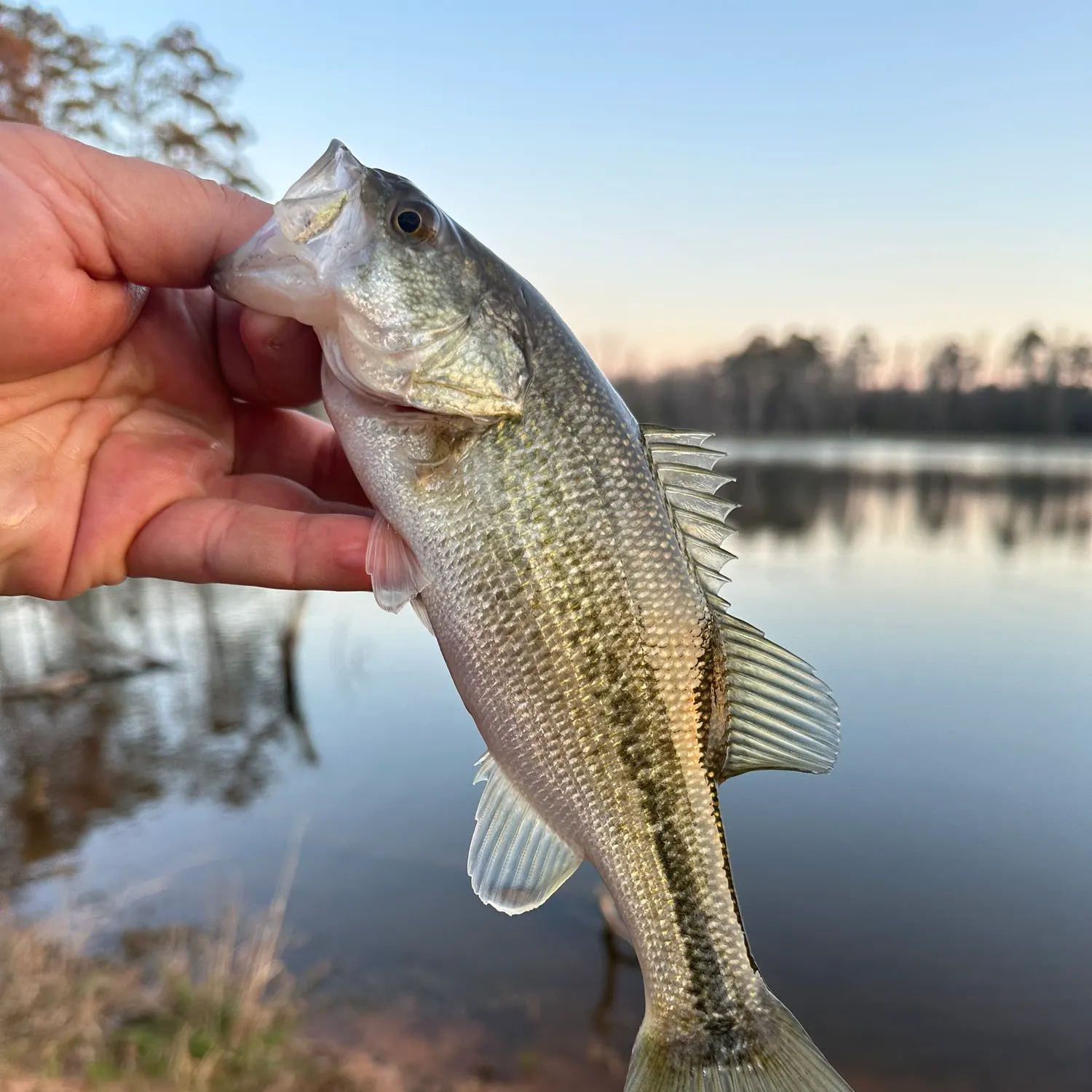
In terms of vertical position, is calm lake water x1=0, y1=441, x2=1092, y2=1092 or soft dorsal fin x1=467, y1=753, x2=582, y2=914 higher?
soft dorsal fin x1=467, y1=753, x2=582, y2=914

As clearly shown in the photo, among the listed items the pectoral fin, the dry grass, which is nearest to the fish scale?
the pectoral fin

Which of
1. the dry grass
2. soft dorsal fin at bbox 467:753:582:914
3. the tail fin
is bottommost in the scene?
the dry grass

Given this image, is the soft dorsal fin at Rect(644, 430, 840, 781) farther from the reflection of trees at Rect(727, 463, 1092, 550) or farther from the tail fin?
the reflection of trees at Rect(727, 463, 1092, 550)

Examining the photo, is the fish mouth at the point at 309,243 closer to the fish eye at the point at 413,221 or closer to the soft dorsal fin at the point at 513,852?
the fish eye at the point at 413,221

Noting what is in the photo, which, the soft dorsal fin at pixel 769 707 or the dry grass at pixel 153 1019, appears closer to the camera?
the soft dorsal fin at pixel 769 707

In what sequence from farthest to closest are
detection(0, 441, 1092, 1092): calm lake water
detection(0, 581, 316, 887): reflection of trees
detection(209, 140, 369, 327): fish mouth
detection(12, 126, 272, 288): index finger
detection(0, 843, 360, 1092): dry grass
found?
detection(0, 581, 316, 887): reflection of trees → detection(0, 441, 1092, 1092): calm lake water → detection(0, 843, 360, 1092): dry grass → detection(12, 126, 272, 288): index finger → detection(209, 140, 369, 327): fish mouth

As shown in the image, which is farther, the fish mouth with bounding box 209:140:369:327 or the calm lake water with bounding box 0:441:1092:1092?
the calm lake water with bounding box 0:441:1092:1092

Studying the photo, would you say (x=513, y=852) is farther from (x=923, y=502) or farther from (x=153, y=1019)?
(x=923, y=502)

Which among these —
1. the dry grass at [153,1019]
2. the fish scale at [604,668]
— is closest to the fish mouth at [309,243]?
the fish scale at [604,668]
